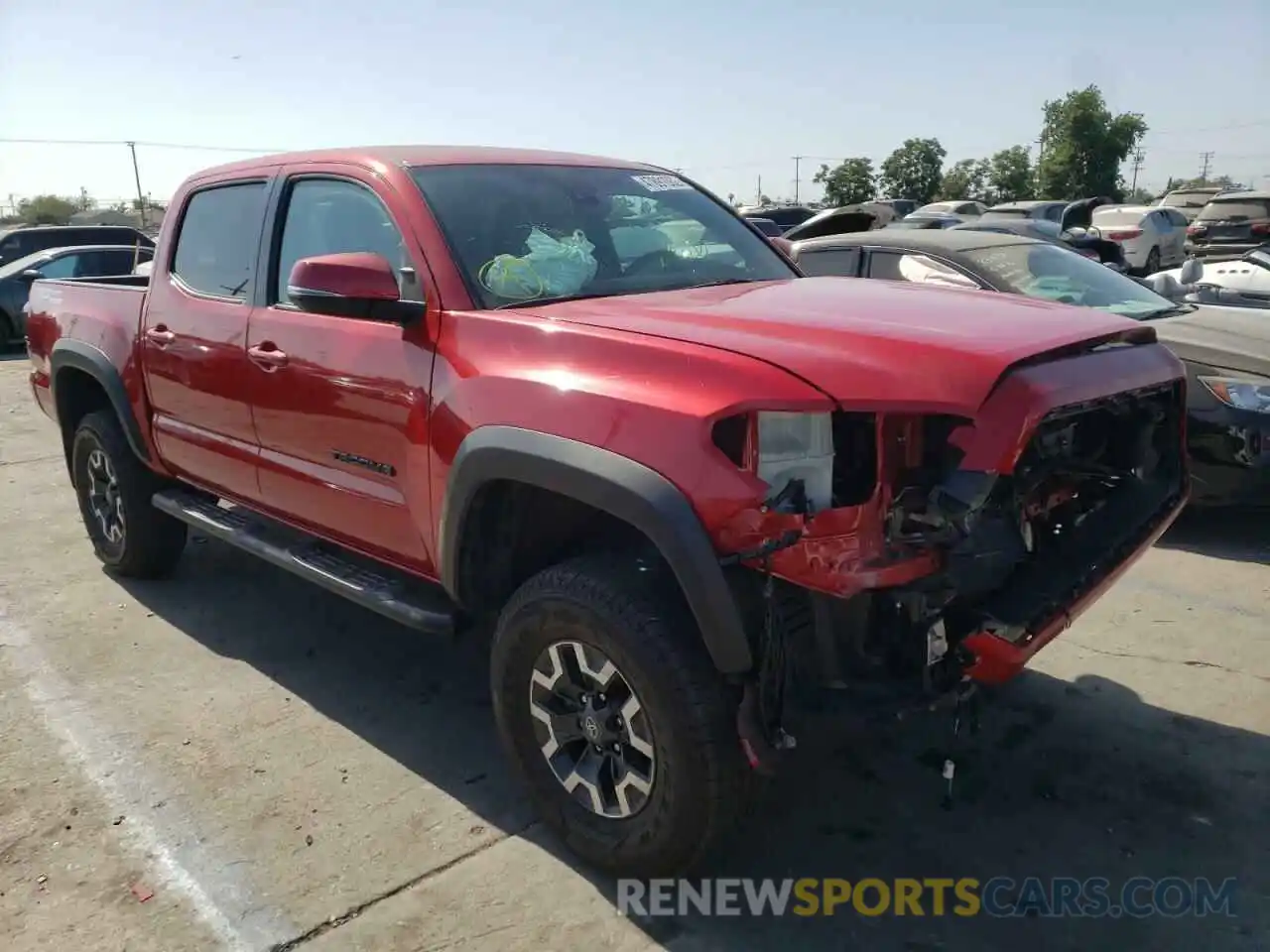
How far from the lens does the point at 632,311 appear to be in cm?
295

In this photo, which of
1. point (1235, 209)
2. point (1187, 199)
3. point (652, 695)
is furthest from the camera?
point (1187, 199)

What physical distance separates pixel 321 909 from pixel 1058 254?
521cm

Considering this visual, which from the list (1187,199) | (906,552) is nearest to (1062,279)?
(906,552)

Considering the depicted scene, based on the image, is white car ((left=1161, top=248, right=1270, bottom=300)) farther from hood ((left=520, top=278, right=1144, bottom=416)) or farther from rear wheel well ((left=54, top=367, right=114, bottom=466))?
rear wheel well ((left=54, top=367, right=114, bottom=466))

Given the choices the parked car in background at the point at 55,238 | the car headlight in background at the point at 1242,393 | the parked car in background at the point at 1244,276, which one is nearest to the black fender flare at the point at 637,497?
the car headlight in background at the point at 1242,393

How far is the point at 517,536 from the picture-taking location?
3.05m

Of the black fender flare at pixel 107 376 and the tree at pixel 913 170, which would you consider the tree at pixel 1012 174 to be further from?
the black fender flare at pixel 107 376

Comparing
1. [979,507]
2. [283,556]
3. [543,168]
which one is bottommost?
→ [283,556]

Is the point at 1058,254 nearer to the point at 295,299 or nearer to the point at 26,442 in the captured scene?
the point at 295,299

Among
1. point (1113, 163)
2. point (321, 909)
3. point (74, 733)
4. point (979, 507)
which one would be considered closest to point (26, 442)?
point (74, 733)

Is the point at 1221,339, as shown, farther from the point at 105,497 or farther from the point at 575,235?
the point at 105,497

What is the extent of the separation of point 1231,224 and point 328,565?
1597cm

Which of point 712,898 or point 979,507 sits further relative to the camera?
point 712,898

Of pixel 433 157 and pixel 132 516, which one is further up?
pixel 433 157
